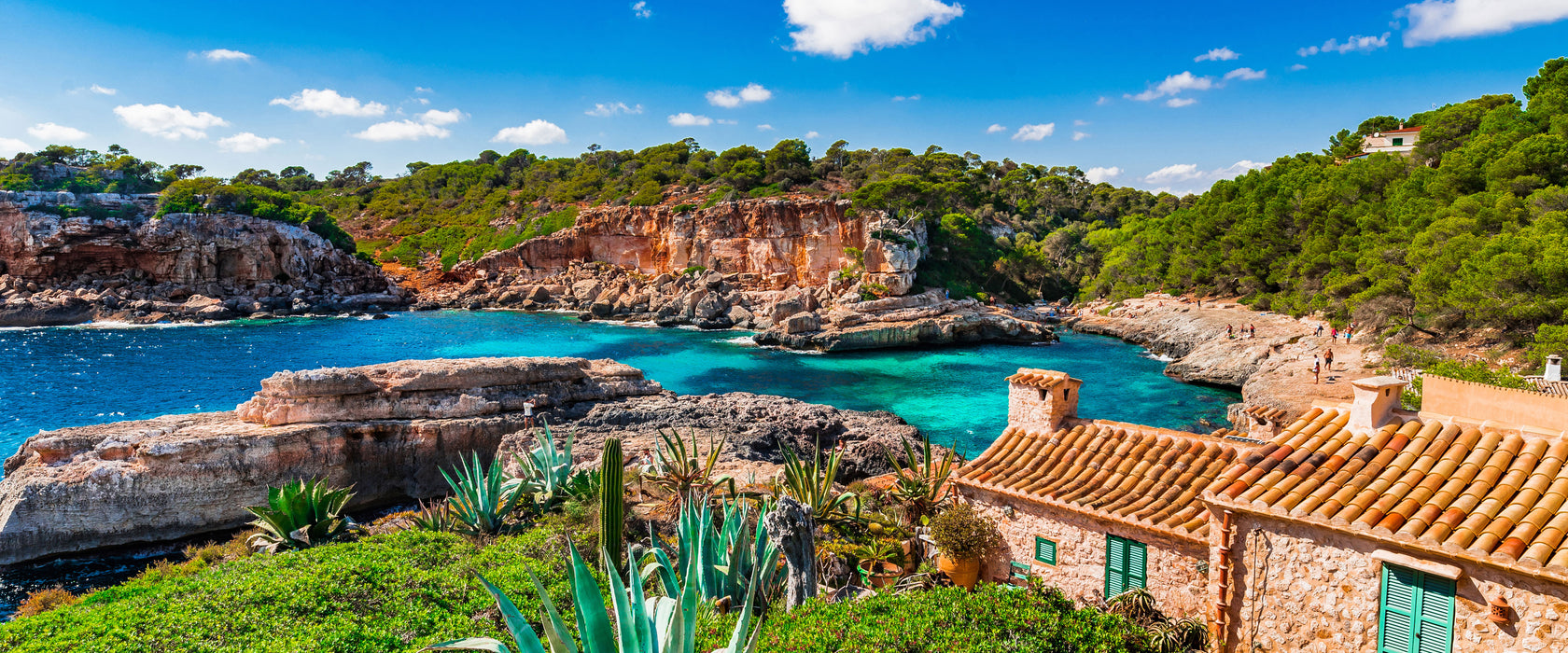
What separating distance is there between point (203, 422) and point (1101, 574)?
58.1ft

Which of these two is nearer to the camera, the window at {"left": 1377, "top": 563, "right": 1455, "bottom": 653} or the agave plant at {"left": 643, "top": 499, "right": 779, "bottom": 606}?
the window at {"left": 1377, "top": 563, "right": 1455, "bottom": 653}

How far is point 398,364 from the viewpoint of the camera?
18.0 m

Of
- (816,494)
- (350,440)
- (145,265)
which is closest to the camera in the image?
(816,494)

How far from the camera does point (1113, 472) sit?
7719 mm

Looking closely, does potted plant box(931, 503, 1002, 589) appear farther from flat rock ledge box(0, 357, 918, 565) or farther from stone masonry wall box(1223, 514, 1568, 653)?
flat rock ledge box(0, 357, 918, 565)

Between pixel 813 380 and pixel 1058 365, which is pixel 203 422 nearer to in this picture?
pixel 813 380

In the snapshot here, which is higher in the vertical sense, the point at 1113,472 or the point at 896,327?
the point at 1113,472

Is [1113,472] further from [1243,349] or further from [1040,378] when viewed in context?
[1243,349]

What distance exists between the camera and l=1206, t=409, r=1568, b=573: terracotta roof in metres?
→ 4.77

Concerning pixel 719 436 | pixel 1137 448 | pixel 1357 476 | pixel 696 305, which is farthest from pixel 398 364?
pixel 696 305

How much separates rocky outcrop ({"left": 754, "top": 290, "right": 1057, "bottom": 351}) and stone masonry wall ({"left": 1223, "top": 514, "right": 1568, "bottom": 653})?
34729mm

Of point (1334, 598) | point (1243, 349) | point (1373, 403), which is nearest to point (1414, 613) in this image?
point (1334, 598)

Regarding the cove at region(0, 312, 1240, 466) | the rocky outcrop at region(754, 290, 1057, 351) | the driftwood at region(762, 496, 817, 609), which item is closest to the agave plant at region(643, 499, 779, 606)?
the driftwood at region(762, 496, 817, 609)

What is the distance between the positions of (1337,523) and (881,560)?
479 centimetres
